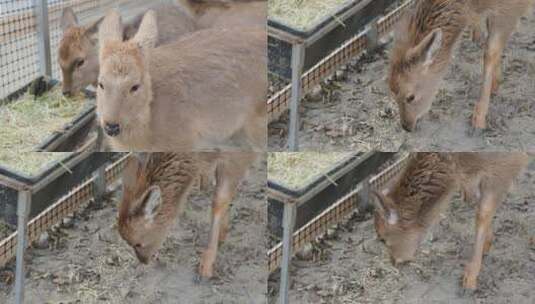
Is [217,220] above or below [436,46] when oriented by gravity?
below

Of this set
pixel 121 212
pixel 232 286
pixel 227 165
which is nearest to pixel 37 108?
pixel 121 212

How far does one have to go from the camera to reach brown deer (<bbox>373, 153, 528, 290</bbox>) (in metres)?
3.34

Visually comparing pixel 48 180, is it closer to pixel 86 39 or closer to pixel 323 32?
pixel 86 39

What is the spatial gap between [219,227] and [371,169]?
595 mm

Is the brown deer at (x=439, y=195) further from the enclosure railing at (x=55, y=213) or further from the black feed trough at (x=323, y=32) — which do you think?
the enclosure railing at (x=55, y=213)

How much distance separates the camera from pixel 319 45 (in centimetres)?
332

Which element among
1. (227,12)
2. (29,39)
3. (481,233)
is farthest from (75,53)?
(481,233)

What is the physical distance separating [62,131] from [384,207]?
119 centimetres

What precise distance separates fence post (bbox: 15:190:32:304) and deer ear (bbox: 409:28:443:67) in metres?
1.49

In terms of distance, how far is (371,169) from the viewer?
340 centimetres

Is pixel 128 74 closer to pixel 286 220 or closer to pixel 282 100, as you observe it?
pixel 282 100

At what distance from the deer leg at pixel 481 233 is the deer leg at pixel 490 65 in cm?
30

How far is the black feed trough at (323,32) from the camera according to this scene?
329 centimetres

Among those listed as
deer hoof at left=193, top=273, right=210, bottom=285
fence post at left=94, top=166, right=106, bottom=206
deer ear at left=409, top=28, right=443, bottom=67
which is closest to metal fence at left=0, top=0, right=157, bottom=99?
fence post at left=94, top=166, right=106, bottom=206
